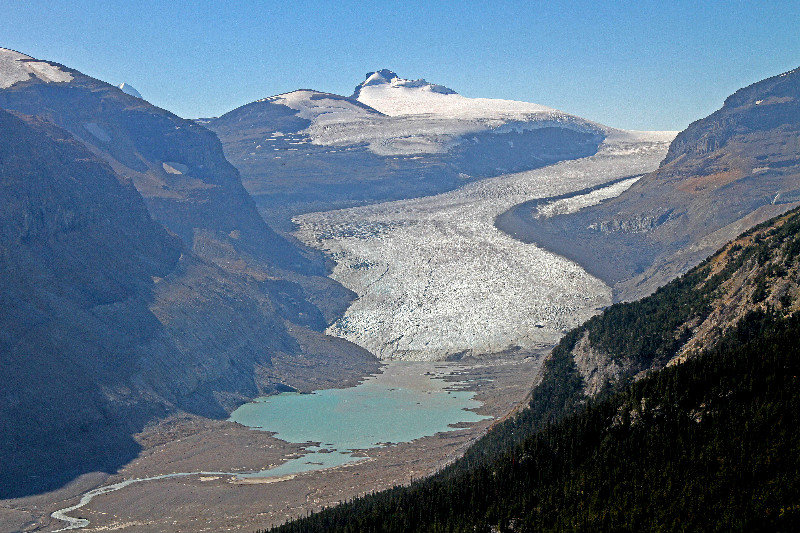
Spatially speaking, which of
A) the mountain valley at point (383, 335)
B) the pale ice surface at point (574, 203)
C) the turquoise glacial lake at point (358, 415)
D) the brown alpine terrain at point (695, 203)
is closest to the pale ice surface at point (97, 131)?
the mountain valley at point (383, 335)

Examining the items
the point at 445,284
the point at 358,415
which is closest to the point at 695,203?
the point at 445,284

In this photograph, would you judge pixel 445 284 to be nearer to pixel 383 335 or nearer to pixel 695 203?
pixel 383 335

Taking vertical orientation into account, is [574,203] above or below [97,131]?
below

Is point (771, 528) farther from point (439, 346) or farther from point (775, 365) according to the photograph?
point (439, 346)

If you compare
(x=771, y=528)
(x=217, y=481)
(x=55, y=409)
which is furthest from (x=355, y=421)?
(x=771, y=528)

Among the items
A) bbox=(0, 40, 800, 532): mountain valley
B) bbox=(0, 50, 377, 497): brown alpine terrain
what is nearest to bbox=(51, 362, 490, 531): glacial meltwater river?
bbox=(0, 40, 800, 532): mountain valley

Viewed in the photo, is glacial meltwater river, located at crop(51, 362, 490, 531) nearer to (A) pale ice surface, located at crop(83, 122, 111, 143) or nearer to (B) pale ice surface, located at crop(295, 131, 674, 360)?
(B) pale ice surface, located at crop(295, 131, 674, 360)
